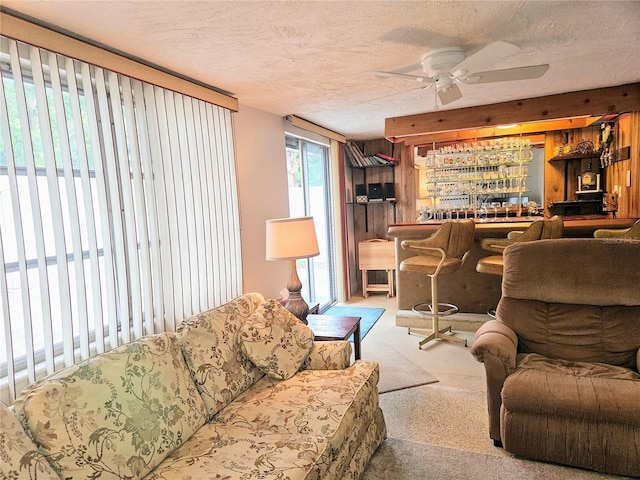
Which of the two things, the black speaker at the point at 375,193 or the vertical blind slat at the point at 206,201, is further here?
the black speaker at the point at 375,193

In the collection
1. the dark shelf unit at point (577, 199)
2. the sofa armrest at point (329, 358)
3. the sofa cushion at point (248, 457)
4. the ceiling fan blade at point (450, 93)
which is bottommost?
the sofa cushion at point (248, 457)

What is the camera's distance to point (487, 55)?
7.17 ft

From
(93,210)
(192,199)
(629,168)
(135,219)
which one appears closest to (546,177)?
(629,168)

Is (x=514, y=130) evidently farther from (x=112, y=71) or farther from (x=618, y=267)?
(x=112, y=71)

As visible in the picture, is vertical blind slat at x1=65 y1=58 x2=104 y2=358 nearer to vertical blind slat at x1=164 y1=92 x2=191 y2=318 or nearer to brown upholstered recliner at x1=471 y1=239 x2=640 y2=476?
vertical blind slat at x1=164 y1=92 x2=191 y2=318

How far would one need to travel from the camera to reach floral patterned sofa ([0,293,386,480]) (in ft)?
4.40

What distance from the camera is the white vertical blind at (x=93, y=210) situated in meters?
1.70

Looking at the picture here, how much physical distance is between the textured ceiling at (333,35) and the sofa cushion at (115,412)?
4.80 feet

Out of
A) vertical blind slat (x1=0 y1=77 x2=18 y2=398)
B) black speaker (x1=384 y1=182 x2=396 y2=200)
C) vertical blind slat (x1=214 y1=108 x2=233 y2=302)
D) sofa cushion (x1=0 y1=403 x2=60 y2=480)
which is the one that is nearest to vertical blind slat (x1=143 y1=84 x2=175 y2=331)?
vertical blind slat (x1=214 y1=108 x2=233 y2=302)

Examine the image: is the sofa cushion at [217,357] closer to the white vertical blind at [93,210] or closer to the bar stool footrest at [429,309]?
the white vertical blind at [93,210]

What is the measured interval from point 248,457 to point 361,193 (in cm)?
498

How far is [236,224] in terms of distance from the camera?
10.3ft

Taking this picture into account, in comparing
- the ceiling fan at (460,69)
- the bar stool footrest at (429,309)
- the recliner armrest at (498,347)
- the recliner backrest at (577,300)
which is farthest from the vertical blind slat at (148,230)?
the bar stool footrest at (429,309)

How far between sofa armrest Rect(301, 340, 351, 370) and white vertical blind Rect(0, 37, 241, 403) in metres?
0.90
